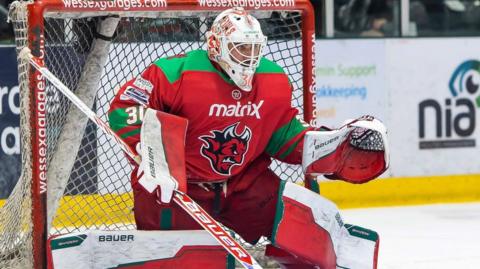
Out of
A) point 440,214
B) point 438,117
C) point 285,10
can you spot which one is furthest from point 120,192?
point 438,117

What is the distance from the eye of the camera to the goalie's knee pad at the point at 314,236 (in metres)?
3.78

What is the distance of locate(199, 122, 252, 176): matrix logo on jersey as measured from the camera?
12.5 feet

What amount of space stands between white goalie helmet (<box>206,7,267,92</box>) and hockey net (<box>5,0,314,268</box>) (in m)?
0.33

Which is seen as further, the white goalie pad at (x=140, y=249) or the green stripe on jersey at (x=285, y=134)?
the green stripe on jersey at (x=285, y=134)

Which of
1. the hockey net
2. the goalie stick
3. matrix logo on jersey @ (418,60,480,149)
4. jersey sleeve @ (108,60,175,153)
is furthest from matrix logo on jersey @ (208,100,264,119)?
matrix logo on jersey @ (418,60,480,149)

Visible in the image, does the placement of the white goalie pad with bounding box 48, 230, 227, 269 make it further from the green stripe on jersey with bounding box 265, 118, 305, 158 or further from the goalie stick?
the green stripe on jersey with bounding box 265, 118, 305, 158

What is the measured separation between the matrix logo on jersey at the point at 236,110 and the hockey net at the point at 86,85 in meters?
0.41

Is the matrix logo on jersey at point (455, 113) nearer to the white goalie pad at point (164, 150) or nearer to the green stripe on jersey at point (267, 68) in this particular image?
the green stripe on jersey at point (267, 68)

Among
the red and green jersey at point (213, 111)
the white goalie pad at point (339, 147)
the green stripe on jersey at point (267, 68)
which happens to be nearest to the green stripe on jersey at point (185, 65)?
the red and green jersey at point (213, 111)

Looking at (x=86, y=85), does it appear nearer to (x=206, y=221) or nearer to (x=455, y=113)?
(x=206, y=221)

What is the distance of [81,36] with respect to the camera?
13.9ft

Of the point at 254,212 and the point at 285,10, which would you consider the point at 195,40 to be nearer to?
the point at 285,10

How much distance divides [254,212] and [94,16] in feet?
2.54

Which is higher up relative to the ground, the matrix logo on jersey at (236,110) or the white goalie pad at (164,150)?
the matrix logo on jersey at (236,110)
